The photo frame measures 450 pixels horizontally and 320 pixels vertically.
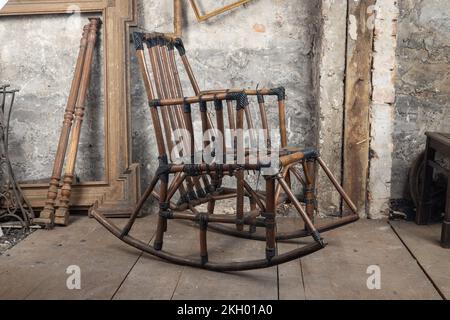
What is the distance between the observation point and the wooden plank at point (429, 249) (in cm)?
215

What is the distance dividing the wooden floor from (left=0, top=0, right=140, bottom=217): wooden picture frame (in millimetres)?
297

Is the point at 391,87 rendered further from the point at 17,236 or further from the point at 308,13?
the point at 17,236

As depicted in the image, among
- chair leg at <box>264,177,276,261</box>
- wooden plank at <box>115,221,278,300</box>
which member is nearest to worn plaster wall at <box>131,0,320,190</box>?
wooden plank at <box>115,221,278,300</box>

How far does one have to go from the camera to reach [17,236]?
109 inches

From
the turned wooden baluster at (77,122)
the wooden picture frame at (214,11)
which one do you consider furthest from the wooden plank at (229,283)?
the wooden picture frame at (214,11)

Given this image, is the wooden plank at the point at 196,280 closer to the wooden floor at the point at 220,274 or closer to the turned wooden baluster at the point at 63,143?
the wooden floor at the point at 220,274

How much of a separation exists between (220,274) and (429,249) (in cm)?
105

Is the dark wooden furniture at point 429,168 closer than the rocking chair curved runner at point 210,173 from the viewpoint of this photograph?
No

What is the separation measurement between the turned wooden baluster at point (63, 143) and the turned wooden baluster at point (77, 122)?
25 mm

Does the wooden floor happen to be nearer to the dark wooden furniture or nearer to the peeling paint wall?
the dark wooden furniture

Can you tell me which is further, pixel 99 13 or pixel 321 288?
pixel 99 13

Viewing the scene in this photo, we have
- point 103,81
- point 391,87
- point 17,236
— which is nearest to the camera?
point 17,236

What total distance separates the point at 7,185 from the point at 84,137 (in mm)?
530

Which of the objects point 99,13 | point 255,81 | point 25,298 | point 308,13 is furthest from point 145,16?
point 25,298
